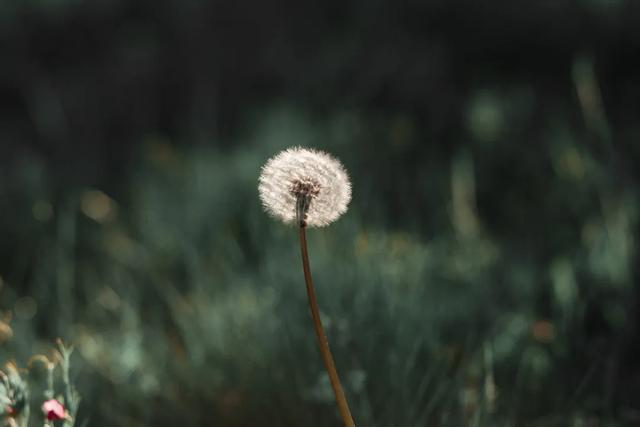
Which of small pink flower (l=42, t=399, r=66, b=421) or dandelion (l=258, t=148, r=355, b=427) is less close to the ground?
dandelion (l=258, t=148, r=355, b=427)

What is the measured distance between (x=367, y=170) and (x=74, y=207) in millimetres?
1180

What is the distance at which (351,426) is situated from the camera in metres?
1.04

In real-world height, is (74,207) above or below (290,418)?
above

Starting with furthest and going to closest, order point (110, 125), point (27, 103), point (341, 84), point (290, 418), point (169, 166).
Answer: point (27, 103)
point (110, 125)
point (341, 84)
point (169, 166)
point (290, 418)

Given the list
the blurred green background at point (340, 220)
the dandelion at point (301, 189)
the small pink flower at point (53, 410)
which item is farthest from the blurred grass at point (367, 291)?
the small pink flower at point (53, 410)

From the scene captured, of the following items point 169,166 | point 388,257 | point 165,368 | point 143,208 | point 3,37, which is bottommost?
point 165,368

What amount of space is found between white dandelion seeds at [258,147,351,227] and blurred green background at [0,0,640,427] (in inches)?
20.0

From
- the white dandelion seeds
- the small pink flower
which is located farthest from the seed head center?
the small pink flower

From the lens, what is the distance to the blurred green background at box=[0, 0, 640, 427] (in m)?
1.76

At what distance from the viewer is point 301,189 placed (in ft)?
3.66

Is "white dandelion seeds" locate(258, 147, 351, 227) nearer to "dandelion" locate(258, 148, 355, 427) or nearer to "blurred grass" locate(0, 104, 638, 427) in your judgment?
"dandelion" locate(258, 148, 355, 427)

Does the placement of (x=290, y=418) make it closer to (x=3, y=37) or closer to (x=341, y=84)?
(x=341, y=84)

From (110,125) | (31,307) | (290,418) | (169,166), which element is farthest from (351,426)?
(110,125)

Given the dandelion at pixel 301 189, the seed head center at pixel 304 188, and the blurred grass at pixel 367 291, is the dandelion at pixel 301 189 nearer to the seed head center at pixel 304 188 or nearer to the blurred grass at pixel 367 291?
the seed head center at pixel 304 188
